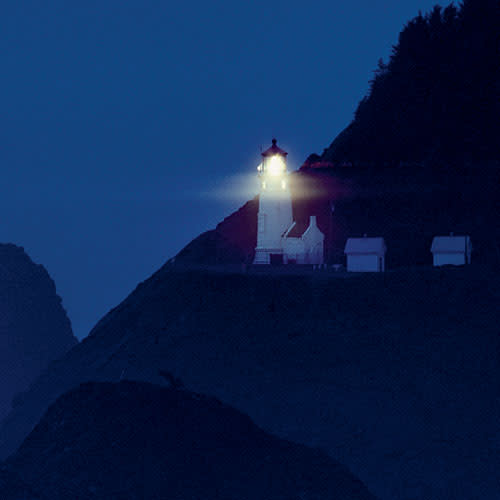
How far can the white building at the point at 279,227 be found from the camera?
5756 centimetres

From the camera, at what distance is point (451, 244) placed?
177 feet

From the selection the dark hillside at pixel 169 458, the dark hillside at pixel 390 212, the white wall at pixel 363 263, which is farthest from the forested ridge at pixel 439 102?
the dark hillside at pixel 169 458

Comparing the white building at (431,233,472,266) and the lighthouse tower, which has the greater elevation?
the lighthouse tower

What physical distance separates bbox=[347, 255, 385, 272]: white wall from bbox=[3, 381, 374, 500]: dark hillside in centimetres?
1269

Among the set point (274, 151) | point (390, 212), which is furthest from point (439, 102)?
point (274, 151)

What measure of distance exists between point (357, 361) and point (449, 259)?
33.3 ft

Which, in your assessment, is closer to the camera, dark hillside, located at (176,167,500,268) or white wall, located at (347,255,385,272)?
white wall, located at (347,255,385,272)

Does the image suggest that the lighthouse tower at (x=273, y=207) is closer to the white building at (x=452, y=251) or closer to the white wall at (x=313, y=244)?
the white wall at (x=313, y=244)

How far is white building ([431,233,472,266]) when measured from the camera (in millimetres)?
53562

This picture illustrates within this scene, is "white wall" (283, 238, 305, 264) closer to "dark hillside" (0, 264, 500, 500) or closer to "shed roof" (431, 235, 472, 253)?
"dark hillside" (0, 264, 500, 500)

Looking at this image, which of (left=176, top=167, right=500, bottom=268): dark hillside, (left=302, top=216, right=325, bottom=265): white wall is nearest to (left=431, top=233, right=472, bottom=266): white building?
(left=176, top=167, right=500, bottom=268): dark hillside

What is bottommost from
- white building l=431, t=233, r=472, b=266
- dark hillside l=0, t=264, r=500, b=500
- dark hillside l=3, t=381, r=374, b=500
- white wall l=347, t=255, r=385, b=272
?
dark hillside l=3, t=381, r=374, b=500

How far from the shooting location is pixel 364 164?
67.4m

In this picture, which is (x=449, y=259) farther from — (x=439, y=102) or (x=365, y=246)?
(x=439, y=102)
